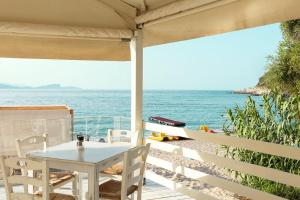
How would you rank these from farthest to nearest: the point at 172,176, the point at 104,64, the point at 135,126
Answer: the point at 104,64 < the point at 172,176 < the point at 135,126

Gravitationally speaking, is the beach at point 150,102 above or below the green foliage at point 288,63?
below

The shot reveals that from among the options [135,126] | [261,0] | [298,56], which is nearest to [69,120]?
[135,126]

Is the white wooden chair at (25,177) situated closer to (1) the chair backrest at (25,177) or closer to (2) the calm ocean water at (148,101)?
(1) the chair backrest at (25,177)

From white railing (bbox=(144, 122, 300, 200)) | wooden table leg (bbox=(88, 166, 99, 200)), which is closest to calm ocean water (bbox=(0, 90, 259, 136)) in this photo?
white railing (bbox=(144, 122, 300, 200))

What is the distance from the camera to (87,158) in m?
3.45

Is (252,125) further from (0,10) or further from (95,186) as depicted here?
(0,10)

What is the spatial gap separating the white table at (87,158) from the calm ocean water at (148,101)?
34980mm

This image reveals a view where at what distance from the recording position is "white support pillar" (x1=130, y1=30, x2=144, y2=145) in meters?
5.36

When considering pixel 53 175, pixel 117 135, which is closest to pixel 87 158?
pixel 53 175

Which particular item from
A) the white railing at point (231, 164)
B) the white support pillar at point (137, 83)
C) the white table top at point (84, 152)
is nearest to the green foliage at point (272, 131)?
the white railing at point (231, 164)

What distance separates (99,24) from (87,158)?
231 centimetres

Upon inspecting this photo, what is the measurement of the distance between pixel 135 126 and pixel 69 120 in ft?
4.48

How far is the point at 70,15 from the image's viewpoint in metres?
4.97

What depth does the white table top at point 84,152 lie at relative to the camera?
344 cm
